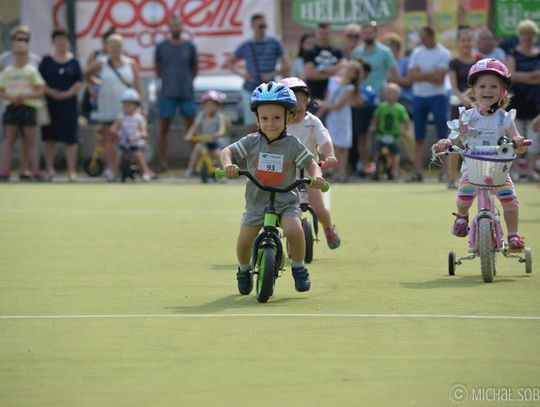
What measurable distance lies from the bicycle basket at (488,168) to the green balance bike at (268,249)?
1557 millimetres

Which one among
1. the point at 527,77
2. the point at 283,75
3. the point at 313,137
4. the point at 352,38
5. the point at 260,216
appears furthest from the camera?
the point at 283,75

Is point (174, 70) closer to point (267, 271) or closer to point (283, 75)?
point (283, 75)

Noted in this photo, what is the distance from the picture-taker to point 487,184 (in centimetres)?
1068

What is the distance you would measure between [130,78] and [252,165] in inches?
556

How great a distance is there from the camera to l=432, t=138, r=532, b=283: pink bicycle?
10.5 m

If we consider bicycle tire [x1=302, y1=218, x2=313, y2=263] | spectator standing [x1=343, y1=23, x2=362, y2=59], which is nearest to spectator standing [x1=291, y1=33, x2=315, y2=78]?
spectator standing [x1=343, y1=23, x2=362, y2=59]

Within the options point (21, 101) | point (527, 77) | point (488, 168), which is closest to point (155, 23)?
point (21, 101)

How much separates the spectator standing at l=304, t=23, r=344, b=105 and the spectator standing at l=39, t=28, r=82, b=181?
12.5ft

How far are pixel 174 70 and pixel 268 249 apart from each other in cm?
1504

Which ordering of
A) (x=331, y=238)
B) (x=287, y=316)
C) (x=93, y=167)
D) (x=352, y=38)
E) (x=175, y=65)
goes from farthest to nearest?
(x=93, y=167)
(x=175, y=65)
(x=352, y=38)
(x=331, y=238)
(x=287, y=316)

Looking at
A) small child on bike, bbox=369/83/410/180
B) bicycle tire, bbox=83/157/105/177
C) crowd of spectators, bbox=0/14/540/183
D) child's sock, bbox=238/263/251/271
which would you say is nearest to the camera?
child's sock, bbox=238/263/251/271

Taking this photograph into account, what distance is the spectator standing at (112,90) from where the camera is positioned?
2378 cm

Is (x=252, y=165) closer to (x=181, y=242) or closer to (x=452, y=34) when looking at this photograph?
(x=181, y=242)

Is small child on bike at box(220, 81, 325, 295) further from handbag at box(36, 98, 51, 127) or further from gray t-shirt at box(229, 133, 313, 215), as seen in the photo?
handbag at box(36, 98, 51, 127)
